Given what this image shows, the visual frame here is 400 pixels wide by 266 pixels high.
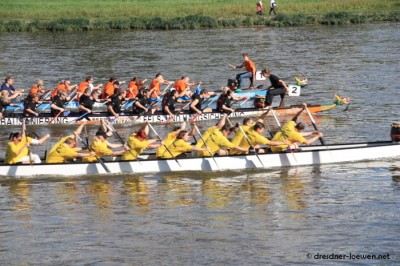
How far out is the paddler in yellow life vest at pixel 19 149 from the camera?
2366 centimetres

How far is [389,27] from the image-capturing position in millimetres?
60312

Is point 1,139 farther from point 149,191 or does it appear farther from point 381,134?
point 381,134

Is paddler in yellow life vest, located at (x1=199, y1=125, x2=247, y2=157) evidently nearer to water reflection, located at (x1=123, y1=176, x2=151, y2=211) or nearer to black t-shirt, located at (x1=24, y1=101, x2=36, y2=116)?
water reflection, located at (x1=123, y1=176, x2=151, y2=211)

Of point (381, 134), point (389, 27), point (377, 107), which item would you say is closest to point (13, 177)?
point (381, 134)

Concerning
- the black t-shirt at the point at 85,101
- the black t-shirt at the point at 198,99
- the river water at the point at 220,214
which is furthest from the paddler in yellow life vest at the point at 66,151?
the black t-shirt at the point at 198,99

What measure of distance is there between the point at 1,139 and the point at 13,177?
679 cm

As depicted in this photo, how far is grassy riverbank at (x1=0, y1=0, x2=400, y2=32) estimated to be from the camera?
63406 mm

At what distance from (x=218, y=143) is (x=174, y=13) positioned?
4547cm

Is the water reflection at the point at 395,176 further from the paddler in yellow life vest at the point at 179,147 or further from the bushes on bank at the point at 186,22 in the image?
the bushes on bank at the point at 186,22

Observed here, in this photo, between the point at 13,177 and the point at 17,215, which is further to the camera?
the point at 13,177

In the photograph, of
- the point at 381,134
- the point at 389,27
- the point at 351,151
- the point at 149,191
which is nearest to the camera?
the point at 149,191

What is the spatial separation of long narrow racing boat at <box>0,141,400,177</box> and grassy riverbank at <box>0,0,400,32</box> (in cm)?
3816

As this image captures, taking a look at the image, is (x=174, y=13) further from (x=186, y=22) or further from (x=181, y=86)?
(x=181, y=86)

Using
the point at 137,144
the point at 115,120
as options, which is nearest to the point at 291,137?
the point at 137,144
